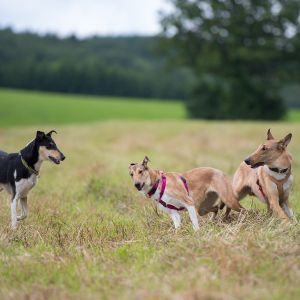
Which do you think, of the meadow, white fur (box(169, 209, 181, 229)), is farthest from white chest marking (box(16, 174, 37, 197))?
white fur (box(169, 209, 181, 229))

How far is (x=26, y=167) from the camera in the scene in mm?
10797

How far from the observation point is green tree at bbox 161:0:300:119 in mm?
48688

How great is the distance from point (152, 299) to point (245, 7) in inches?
1819

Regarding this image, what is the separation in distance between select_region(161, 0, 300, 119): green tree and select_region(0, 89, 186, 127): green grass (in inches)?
324

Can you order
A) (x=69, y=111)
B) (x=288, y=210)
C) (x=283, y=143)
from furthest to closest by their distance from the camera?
(x=69, y=111) < (x=288, y=210) < (x=283, y=143)

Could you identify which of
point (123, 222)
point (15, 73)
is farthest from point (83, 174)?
point (15, 73)

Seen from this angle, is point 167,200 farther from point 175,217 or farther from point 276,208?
point 276,208

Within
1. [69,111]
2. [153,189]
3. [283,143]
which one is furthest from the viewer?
[69,111]

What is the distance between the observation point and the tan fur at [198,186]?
32.1 ft

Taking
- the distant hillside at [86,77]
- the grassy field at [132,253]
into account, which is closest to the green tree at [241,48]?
the distant hillside at [86,77]

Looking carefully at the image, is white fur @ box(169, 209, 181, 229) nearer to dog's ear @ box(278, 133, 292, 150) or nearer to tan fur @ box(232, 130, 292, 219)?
tan fur @ box(232, 130, 292, 219)

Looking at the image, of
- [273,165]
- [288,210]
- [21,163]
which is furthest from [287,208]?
[21,163]

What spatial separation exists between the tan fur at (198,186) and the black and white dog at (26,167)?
2036 millimetres

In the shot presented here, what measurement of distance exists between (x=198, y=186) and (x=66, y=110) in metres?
52.1
